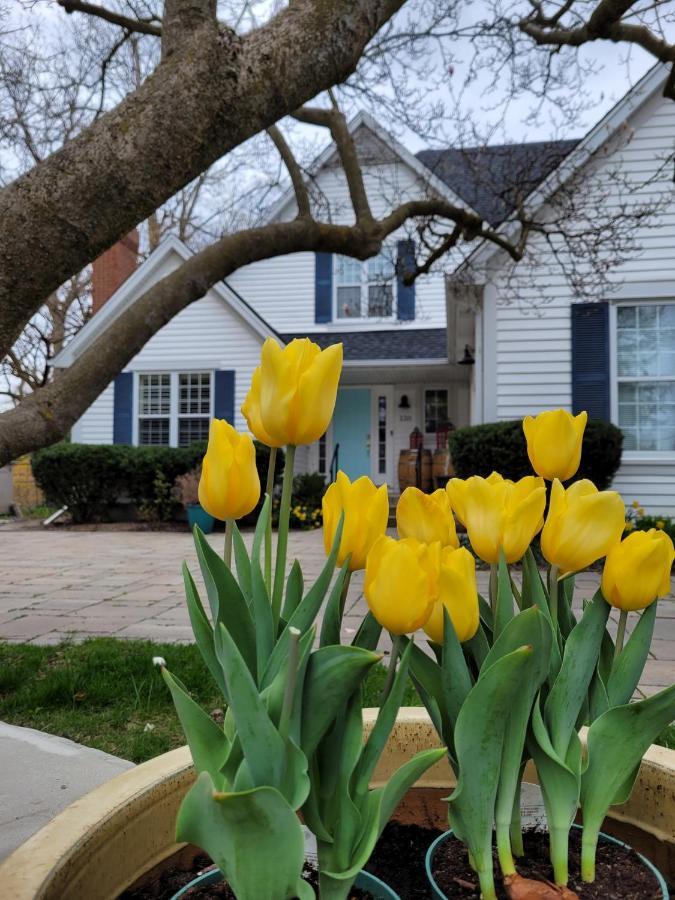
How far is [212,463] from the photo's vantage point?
71 centimetres

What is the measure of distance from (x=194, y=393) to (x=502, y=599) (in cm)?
1230

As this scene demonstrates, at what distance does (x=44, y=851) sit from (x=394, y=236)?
42.4 feet

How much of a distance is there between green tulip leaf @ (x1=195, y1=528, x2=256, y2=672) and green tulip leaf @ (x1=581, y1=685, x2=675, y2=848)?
0.36 metres

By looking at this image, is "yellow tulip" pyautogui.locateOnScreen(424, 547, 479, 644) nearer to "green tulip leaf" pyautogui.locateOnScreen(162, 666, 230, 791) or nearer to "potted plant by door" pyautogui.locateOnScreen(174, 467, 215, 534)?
"green tulip leaf" pyautogui.locateOnScreen(162, 666, 230, 791)

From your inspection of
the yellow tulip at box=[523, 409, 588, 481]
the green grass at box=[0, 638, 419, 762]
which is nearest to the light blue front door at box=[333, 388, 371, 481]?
the green grass at box=[0, 638, 419, 762]

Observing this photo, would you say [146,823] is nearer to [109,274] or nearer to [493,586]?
[493,586]

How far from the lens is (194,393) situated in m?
12.6

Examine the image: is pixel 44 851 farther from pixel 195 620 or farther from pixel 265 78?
pixel 265 78

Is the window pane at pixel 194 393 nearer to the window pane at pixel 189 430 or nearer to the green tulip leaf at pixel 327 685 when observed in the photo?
the window pane at pixel 189 430

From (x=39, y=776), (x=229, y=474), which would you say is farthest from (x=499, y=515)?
(x=39, y=776)

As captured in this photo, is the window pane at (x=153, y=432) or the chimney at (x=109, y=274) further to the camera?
the chimney at (x=109, y=274)

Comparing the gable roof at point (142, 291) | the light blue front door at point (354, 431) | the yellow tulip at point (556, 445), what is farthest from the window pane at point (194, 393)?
the yellow tulip at point (556, 445)

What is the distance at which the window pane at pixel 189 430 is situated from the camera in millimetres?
12477

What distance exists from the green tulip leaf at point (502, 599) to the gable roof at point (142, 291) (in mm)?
11537
